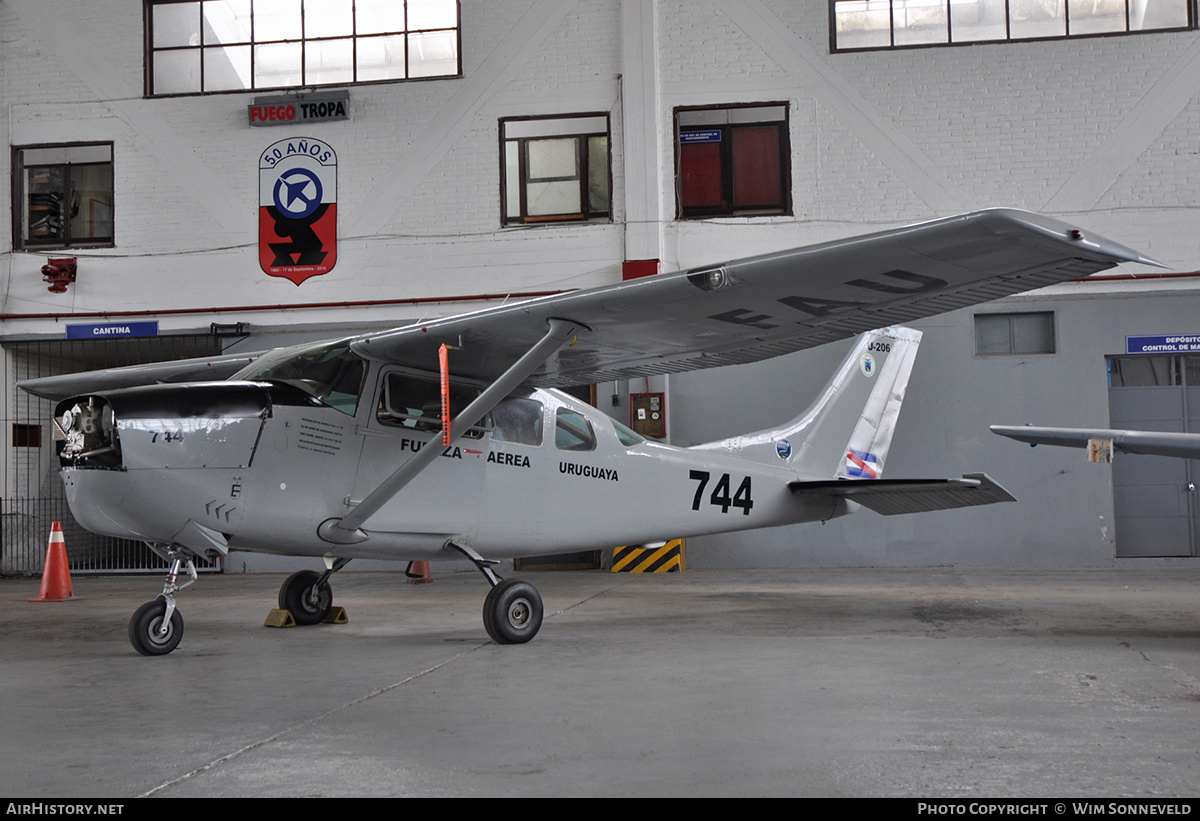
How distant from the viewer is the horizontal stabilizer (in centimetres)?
752

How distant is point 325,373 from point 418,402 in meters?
0.67

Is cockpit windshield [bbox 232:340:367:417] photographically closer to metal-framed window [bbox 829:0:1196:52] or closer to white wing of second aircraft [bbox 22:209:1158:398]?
white wing of second aircraft [bbox 22:209:1158:398]

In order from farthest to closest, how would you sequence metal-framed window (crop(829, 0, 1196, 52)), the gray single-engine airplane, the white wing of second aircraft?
metal-framed window (crop(829, 0, 1196, 52)) < the gray single-engine airplane < the white wing of second aircraft

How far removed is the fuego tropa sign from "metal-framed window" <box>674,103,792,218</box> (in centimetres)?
495

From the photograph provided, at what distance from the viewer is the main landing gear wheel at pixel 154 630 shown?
19.7 feet

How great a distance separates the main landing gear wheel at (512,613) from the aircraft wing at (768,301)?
5.20 ft

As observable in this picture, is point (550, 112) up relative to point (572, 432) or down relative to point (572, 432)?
up

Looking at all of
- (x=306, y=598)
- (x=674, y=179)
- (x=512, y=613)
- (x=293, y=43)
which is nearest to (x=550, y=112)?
(x=674, y=179)

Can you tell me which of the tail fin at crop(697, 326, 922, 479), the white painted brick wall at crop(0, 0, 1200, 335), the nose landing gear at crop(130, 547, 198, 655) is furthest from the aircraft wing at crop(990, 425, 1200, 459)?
the white painted brick wall at crop(0, 0, 1200, 335)

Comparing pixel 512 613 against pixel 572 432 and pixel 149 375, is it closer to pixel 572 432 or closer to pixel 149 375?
pixel 572 432

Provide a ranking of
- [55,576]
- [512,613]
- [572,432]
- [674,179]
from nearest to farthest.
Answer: [512,613], [572,432], [55,576], [674,179]

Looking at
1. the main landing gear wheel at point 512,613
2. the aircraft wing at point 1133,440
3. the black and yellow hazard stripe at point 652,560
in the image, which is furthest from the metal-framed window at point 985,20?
the main landing gear wheel at point 512,613

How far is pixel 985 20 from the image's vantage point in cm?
1304

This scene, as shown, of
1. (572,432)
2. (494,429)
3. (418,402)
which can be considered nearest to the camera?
(418,402)
